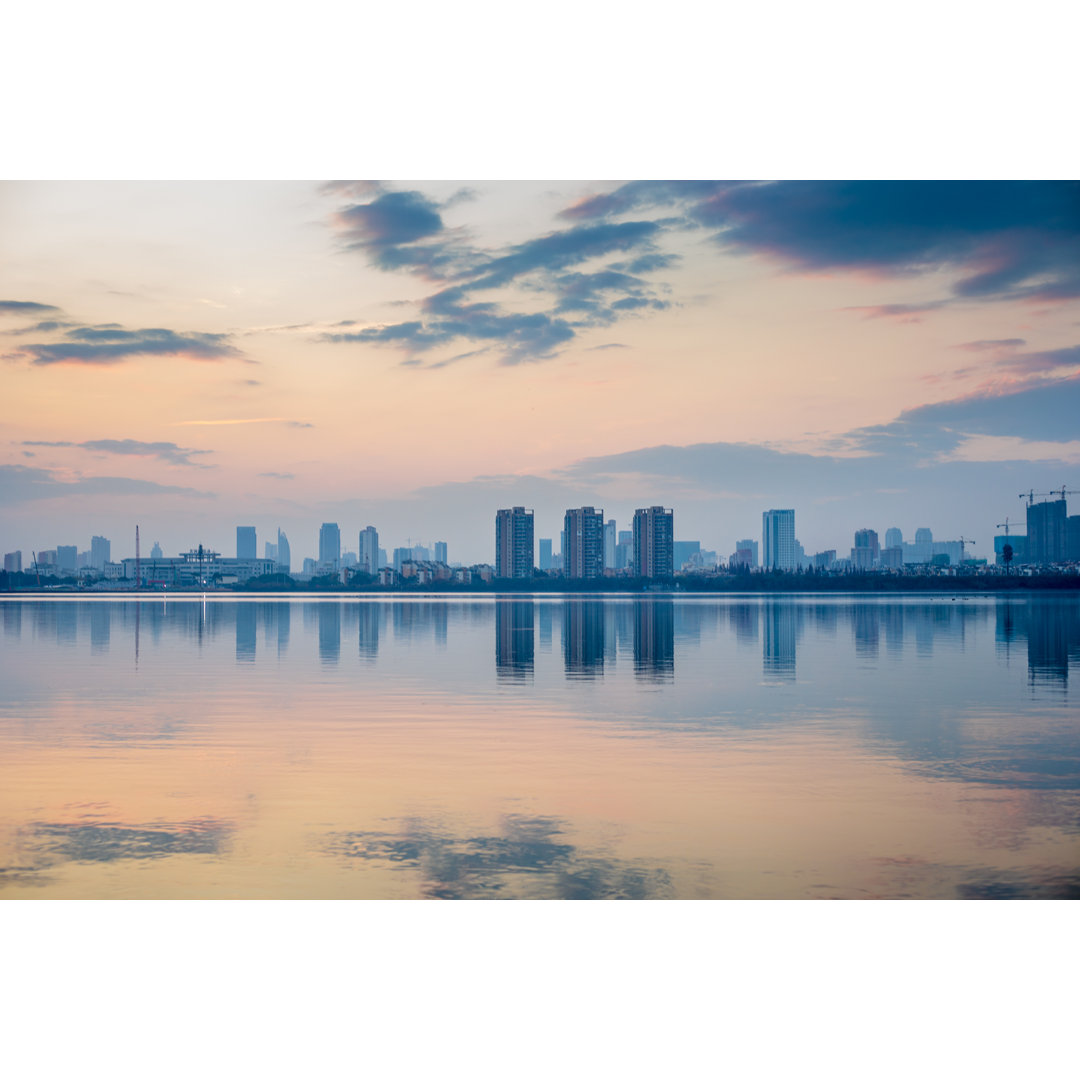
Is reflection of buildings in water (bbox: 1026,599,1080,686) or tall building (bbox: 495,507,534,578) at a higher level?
tall building (bbox: 495,507,534,578)

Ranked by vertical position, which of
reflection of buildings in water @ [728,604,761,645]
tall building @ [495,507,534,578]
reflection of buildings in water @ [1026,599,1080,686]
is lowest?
reflection of buildings in water @ [728,604,761,645]

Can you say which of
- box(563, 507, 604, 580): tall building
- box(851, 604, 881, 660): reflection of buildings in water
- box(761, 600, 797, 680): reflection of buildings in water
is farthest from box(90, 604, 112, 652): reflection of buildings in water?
box(563, 507, 604, 580): tall building

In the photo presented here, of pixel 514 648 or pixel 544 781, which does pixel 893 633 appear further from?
pixel 544 781

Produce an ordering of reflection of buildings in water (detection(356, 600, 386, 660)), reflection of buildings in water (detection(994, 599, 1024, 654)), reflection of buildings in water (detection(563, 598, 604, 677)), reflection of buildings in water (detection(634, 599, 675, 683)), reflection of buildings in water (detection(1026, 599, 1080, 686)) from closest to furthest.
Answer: reflection of buildings in water (detection(1026, 599, 1080, 686))
reflection of buildings in water (detection(634, 599, 675, 683))
reflection of buildings in water (detection(563, 598, 604, 677))
reflection of buildings in water (detection(356, 600, 386, 660))
reflection of buildings in water (detection(994, 599, 1024, 654))

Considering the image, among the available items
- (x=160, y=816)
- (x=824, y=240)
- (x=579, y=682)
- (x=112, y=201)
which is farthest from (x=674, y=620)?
(x=160, y=816)

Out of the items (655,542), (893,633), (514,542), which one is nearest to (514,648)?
(893,633)

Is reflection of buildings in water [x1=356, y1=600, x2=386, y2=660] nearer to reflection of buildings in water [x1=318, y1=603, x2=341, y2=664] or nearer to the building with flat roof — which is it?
reflection of buildings in water [x1=318, y1=603, x2=341, y2=664]

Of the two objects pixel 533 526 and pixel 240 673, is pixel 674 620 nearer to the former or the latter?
pixel 240 673
